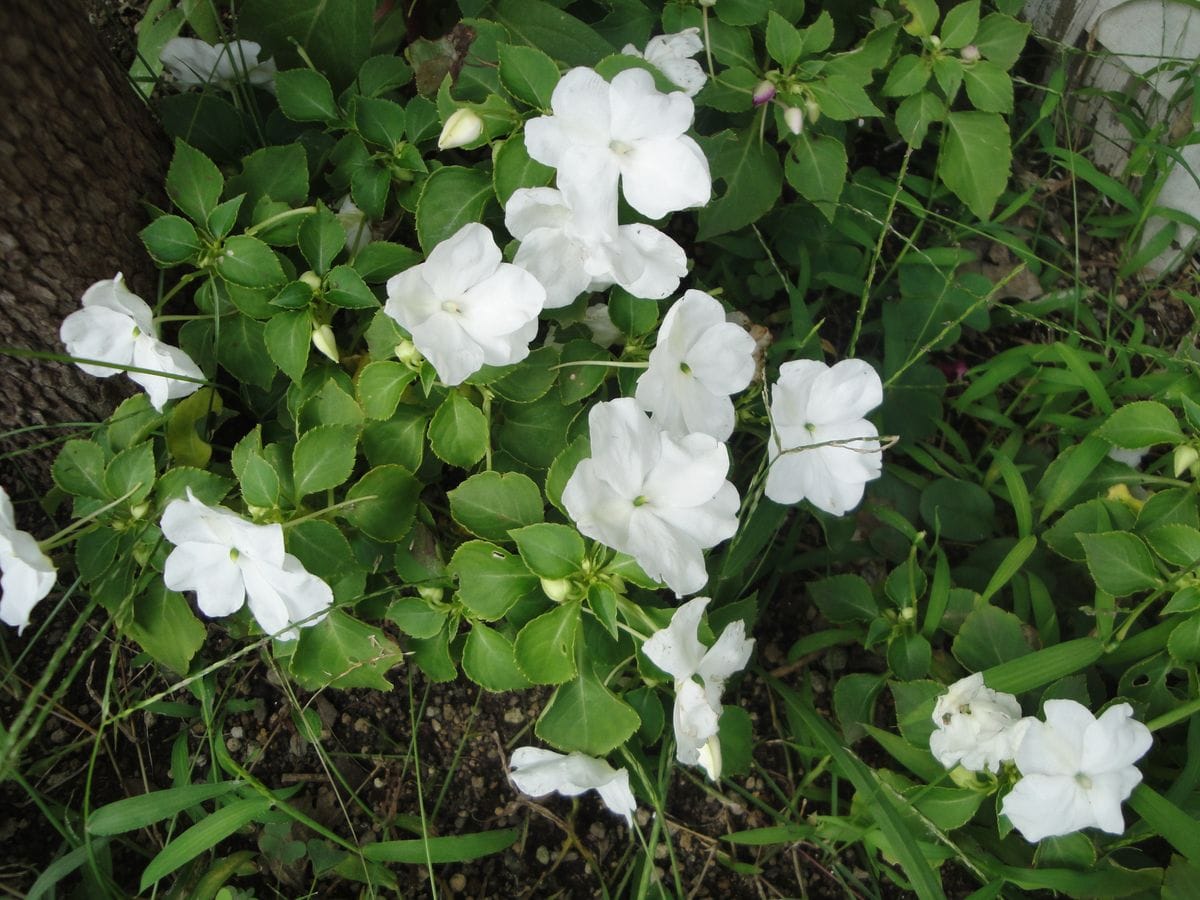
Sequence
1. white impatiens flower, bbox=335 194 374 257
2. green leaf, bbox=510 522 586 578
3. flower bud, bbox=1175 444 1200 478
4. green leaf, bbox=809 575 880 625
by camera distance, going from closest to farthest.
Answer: green leaf, bbox=510 522 586 578
white impatiens flower, bbox=335 194 374 257
flower bud, bbox=1175 444 1200 478
green leaf, bbox=809 575 880 625

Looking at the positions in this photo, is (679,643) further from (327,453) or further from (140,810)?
(140,810)

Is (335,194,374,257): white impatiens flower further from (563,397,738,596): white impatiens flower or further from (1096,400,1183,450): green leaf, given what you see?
(1096,400,1183,450): green leaf

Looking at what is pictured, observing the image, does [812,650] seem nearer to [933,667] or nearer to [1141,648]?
[933,667]

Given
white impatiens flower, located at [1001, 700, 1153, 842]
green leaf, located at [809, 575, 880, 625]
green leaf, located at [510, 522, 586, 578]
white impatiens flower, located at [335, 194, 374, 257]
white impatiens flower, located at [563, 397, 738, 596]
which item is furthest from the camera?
green leaf, located at [809, 575, 880, 625]

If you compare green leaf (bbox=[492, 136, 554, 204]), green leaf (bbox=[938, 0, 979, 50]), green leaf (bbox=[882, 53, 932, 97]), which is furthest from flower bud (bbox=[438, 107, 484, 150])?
green leaf (bbox=[938, 0, 979, 50])

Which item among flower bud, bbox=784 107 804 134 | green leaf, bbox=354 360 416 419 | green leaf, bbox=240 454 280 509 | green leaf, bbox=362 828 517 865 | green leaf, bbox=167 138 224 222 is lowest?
green leaf, bbox=362 828 517 865

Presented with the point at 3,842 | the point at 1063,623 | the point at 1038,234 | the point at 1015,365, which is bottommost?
the point at 3,842

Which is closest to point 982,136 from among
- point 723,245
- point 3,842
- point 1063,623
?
point 723,245
